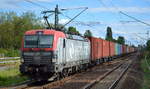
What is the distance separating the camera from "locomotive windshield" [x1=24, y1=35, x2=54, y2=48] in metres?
19.9

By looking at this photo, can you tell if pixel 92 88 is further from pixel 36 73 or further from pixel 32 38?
pixel 32 38

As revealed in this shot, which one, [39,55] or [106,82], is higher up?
[39,55]

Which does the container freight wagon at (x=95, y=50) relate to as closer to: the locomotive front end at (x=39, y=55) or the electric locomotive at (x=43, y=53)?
the electric locomotive at (x=43, y=53)

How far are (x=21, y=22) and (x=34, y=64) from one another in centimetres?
5524

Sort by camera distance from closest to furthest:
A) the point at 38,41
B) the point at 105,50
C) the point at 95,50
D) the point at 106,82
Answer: the point at 38,41, the point at 106,82, the point at 95,50, the point at 105,50

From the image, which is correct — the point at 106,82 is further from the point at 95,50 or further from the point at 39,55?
the point at 95,50

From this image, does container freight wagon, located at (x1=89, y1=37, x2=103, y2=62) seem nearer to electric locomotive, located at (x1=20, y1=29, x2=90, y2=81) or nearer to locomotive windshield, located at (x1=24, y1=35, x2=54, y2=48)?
electric locomotive, located at (x1=20, y1=29, x2=90, y2=81)

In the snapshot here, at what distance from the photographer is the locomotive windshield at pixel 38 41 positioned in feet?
65.4

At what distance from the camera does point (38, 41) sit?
66.0 ft

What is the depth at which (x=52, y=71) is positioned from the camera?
19125mm

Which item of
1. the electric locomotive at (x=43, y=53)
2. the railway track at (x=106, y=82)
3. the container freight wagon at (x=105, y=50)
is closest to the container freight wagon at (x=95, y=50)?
the container freight wagon at (x=105, y=50)

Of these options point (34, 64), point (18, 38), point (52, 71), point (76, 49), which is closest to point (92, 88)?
point (52, 71)

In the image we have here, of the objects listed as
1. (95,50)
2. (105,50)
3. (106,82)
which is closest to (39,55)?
(106,82)

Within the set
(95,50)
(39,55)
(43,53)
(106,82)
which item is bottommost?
(106,82)
